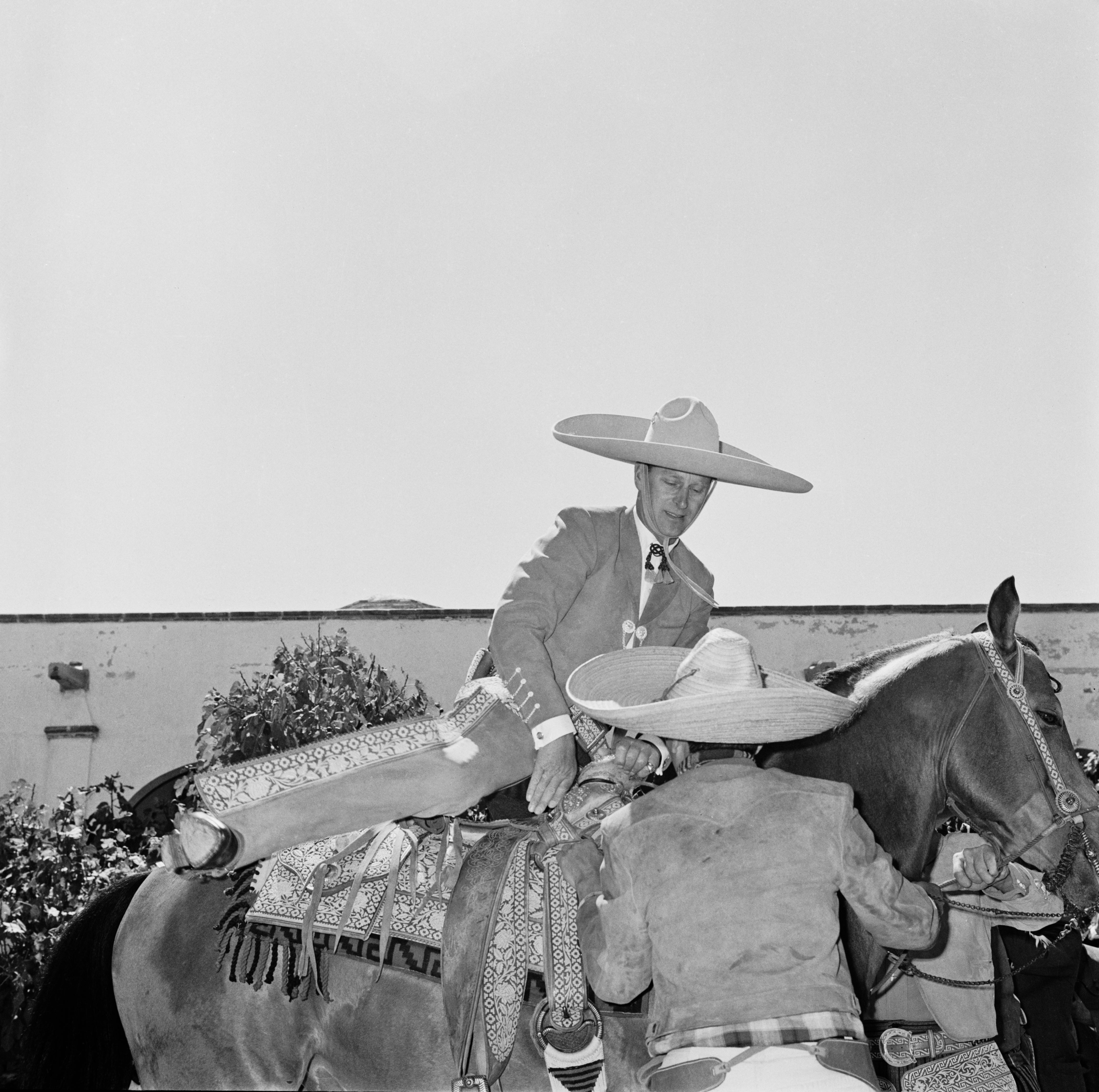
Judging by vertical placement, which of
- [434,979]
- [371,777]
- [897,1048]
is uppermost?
[371,777]

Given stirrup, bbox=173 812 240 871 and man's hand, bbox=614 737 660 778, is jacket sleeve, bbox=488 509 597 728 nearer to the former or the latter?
man's hand, bbox=614 737 660 778

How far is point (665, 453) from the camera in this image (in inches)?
173

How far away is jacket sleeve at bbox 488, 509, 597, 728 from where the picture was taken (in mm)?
4121

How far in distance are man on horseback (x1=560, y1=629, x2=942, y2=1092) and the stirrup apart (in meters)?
1.13

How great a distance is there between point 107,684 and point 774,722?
15.7 meters

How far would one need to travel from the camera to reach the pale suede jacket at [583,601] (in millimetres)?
4266

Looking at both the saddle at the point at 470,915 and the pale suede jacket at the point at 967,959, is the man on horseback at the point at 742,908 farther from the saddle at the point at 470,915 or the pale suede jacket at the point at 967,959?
the pale suede jacket at the point at 967,959

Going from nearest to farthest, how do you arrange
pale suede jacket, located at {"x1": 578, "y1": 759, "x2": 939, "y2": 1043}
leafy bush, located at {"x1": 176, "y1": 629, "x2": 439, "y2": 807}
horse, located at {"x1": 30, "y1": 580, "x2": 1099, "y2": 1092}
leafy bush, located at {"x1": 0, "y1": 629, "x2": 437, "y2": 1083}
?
1. pale suede jacket, located at {"x1": 578, "y1": 759, "x2": 939, "y2": 1043}
2. horse, located at {"x1": 30, "y1": 580, "x2": 1099, "y2": 1092}
3. leafy bush, located at {"x1": 0, "y1": 629, "x2": 437, "y2": 1083}
4. leafy bush, located at {"x1": 176, "y1": 629, "x2": 439, "y2": 807}

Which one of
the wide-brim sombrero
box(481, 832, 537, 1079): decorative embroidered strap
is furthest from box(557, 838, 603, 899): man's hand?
the wide-brim sombrero

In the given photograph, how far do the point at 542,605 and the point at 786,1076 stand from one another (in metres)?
1.92

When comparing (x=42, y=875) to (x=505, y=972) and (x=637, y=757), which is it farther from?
(x=637, y=757)

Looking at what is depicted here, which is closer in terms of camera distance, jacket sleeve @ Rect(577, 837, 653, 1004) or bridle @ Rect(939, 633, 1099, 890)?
jacket sleeve @ Rect(577, 837, 653, 1004)


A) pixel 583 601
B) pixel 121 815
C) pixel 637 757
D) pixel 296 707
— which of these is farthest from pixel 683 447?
pixel 121 815

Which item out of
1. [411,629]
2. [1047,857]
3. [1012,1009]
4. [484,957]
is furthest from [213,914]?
[411,629]
